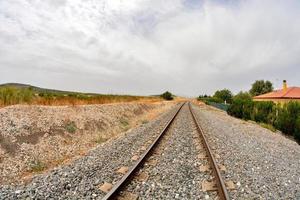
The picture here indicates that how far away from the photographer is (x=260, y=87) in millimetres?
102562

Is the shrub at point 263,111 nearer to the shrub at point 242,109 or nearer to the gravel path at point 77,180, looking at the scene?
the shrub at point 242,109

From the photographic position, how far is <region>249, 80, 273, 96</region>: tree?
99.8 m

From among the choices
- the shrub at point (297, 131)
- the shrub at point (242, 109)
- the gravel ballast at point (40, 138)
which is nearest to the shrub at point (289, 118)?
the shrub at point (297, 131)

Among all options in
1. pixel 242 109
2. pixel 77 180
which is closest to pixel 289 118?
pixel 242 109

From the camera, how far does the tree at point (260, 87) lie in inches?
3930

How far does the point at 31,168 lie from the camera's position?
6.54 m

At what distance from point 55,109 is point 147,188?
8.26m

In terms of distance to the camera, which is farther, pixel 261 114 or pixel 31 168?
pixel 261 114

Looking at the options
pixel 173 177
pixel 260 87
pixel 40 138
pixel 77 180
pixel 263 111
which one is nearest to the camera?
pixel 77 180

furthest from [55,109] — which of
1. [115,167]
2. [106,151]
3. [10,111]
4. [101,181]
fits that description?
[101,181]

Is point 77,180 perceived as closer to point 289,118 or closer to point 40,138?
point 40,138

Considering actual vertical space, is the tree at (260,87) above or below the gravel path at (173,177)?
above

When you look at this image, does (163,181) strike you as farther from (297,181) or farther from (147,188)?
(297,181)

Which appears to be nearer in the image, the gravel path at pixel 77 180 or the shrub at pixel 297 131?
the gravel path at pixel 77 180
